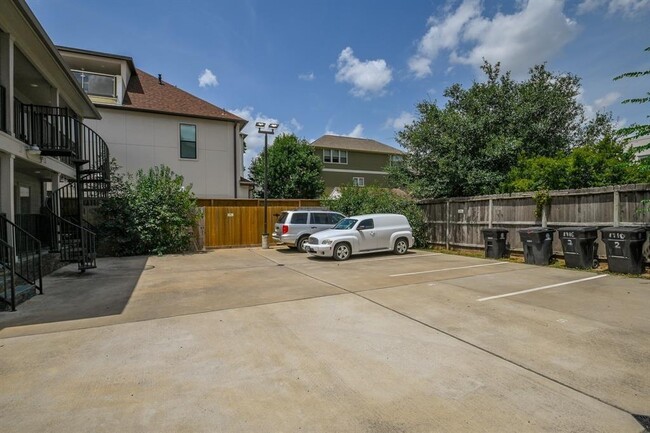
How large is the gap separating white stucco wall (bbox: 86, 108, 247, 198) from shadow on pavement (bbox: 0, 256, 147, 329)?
27.1ft

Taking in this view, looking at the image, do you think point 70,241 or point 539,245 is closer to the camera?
point 70,241

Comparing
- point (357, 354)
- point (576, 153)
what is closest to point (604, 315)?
point (357, 354)

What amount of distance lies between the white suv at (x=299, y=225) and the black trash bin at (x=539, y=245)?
7.52 m

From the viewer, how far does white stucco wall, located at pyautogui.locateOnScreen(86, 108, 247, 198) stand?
17.2 metres

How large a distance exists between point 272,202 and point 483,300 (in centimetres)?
1281

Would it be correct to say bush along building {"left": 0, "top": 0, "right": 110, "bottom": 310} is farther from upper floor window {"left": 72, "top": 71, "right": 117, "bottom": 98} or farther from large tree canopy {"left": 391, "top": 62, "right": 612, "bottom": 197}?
large tree canopy {"left": 391, "top": 62, "right": 612, "bottom": 197}

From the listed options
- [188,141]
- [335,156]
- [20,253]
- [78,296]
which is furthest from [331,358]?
[335,156]

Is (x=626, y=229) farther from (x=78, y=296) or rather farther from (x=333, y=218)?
(x=78, y=296)

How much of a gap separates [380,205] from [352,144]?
779 inches

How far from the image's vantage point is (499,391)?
10.5 feet

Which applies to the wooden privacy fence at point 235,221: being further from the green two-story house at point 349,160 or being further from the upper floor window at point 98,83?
the green two-story house at point 349,160

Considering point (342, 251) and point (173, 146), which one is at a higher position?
point (173, 146)

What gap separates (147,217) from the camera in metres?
13.8

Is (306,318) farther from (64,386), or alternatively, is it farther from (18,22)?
(18,22)
